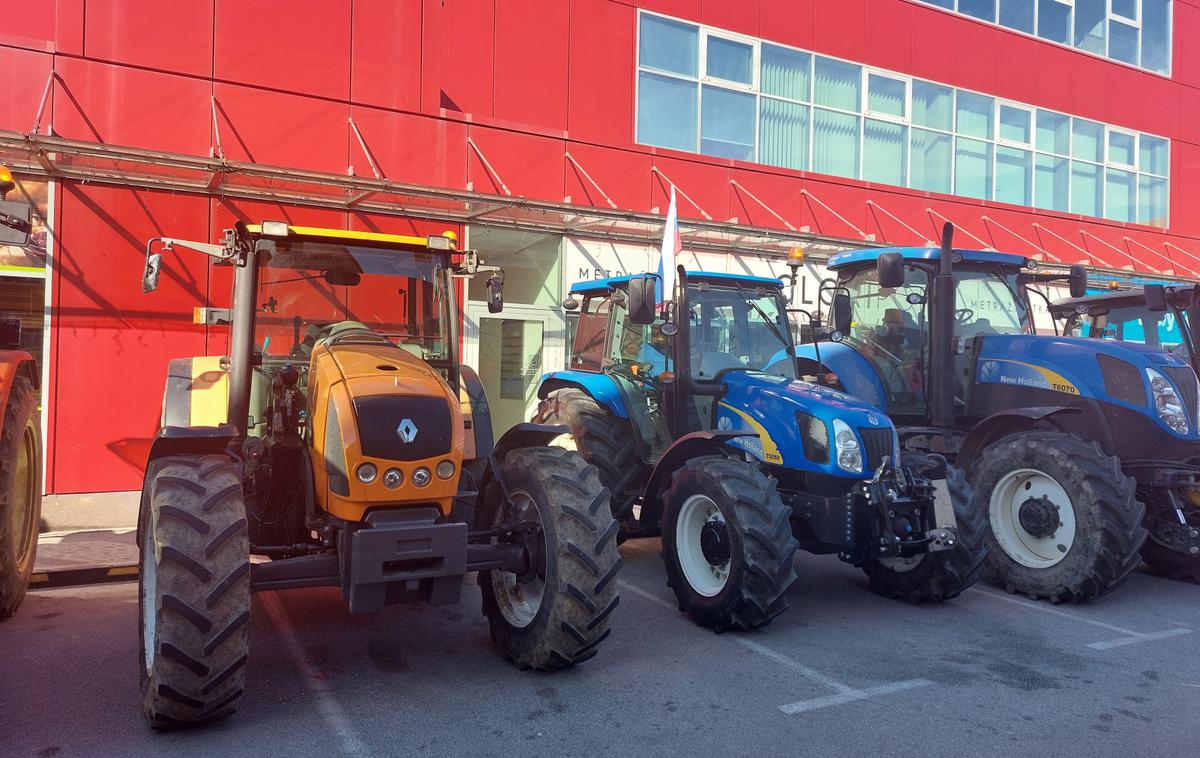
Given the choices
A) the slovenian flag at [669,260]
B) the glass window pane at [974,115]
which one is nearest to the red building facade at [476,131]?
the glass window pane at [974,115]

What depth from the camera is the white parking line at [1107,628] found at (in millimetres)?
5434

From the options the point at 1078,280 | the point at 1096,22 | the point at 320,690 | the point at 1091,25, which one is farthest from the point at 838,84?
the point at 320,690

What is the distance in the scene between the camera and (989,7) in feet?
55.2

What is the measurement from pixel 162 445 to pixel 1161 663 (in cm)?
583

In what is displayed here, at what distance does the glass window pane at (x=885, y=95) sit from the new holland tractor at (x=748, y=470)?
1017cm

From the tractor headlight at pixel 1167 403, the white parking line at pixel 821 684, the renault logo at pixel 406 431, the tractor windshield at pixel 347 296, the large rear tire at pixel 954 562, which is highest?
the tractor windshield at pixel 347 296

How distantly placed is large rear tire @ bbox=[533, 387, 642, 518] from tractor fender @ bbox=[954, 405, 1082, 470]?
275 cm

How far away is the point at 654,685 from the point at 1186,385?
5247 mm

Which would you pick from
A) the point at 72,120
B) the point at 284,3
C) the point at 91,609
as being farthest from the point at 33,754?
the point at 284,3

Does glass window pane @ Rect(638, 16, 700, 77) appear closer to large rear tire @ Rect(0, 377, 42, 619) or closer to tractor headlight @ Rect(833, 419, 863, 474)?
tractor headlight @ Rect(833, 419, 863, 474)

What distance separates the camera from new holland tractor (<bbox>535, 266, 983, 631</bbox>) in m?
5.30

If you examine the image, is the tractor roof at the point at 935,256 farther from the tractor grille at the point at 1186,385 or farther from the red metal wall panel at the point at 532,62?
the red metal wall panel at the point at 532,62

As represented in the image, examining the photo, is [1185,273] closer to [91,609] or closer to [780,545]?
[780,545]

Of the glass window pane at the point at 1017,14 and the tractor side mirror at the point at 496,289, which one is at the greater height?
the glass window pane at the point at 1017,14
